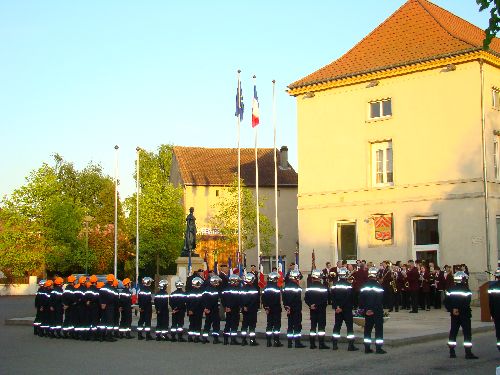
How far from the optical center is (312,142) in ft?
136

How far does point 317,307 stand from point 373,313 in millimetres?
1593

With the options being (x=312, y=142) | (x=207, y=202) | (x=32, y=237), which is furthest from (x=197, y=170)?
(x=312, y=142)

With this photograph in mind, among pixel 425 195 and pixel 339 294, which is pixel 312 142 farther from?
pixel 339 294

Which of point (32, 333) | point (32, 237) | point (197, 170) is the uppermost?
point (197, 170)

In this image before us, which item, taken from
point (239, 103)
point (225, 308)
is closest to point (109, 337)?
point (225, 308)

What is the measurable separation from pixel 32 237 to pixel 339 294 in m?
52.0

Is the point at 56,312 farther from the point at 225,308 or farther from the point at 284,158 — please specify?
the point at 284,158

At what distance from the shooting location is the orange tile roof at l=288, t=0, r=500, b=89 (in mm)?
37188

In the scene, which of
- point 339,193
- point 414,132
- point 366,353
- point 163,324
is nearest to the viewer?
point 366,353

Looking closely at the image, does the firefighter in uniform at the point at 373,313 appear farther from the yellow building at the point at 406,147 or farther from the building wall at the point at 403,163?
the building wall at the point at 403,163

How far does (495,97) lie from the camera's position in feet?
120

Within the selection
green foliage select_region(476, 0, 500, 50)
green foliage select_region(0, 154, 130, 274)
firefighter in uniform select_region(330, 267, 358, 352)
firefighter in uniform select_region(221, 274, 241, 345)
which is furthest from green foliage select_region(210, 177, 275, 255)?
green foliage select_region(476, 0, 500, 50)

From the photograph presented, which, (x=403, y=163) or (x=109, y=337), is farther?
(x=403, y=163)

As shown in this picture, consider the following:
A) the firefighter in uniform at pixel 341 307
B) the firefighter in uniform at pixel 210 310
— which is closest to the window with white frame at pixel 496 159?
the firefighter in uniform at pixel 210 310
